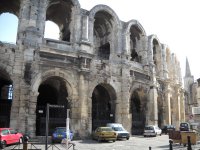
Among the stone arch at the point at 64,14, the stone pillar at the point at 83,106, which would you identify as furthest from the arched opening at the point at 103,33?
the stone pillar at the point at 83,106

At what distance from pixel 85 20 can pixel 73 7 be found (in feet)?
5.16

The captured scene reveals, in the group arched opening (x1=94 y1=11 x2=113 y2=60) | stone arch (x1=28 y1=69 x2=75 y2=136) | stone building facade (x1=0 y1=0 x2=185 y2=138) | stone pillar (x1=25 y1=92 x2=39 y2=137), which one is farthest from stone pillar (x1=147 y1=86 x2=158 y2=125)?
stone pillar (x1=25 y1=92 x2=39 y2=137)

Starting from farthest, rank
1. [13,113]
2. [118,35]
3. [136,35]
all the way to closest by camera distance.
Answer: [136,35], [118,35], [13,113]

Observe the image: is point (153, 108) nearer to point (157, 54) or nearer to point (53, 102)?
point (157, 54)

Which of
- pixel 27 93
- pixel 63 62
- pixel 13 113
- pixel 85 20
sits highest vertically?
pixel 85 20

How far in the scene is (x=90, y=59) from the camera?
20.5m

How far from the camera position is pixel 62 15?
23.4m

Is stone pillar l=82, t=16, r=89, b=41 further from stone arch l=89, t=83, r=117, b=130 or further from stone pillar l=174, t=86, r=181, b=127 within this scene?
stone pillar l=174, t=86, r=181, b=127

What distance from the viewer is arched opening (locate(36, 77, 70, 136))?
61.6 feet

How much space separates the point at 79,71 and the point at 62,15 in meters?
6.78

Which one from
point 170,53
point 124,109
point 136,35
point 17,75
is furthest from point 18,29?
point 170,53

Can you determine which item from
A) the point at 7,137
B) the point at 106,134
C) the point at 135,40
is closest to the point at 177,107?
the point at 135,40

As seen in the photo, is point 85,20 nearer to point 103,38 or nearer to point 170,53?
point 103,38

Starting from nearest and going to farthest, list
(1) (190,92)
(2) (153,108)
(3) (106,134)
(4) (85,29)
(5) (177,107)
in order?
(3) (106,134), (4) (85,29), (2) (153,108), (5) (177,107), (1) (190,92)
